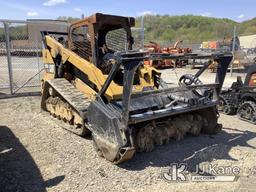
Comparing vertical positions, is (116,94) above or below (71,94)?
above

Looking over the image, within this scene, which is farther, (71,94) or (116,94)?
(71,94)

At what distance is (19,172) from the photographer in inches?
191

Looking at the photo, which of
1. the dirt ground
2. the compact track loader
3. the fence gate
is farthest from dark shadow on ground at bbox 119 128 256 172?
the fence gate

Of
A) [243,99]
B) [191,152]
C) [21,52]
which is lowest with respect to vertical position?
[191,152]

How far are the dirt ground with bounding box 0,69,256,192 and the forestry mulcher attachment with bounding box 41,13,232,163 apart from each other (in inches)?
8.7

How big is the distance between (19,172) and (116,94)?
1.99 meters

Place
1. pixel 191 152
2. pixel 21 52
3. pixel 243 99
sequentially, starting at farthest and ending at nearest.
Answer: pixel 21 52
pixel 243 99
pixel 191 152

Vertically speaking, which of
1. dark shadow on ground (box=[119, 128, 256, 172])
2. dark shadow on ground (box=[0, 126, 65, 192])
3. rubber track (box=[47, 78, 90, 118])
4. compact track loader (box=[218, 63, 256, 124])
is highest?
rubber track (box=[47, 78, 90, 118])

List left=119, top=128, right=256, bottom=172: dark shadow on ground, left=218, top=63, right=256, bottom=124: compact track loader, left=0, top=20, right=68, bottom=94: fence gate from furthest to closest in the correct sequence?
left=0, top=20, right=68, bottom=94: fence gate < left=218, top=63, right=256, bottom=124: compact track loader < left=119, top=128, right=256, bottom=172: dark shadow on ground

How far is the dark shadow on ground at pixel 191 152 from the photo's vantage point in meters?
5.31

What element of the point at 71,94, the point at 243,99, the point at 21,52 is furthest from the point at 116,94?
the point at 21,52

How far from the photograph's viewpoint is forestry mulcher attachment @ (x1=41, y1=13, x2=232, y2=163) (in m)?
5.00

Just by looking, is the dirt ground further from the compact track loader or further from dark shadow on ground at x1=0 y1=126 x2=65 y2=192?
the compact track loader

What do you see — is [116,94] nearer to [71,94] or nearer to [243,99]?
[71,94]
